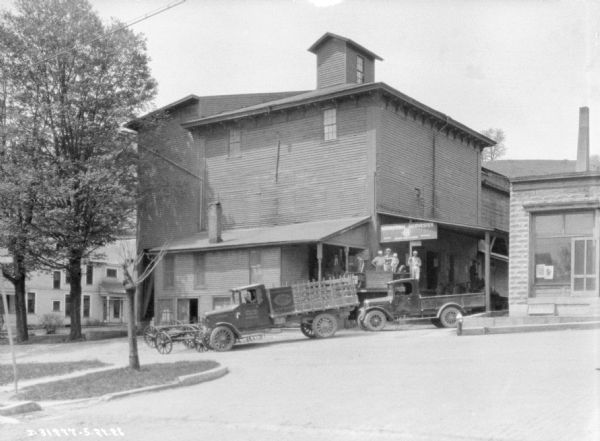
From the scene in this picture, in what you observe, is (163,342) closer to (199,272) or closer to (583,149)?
(199,272)

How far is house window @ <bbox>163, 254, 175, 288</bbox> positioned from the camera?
33188mm

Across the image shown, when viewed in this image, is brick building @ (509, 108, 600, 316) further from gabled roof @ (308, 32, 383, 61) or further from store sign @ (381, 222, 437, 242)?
gabled roof @ (308, 32, 383, 61)

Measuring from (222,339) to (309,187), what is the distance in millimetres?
11488

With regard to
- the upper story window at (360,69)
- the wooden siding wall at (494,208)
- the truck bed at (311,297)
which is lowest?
the truck bed at (311,297)

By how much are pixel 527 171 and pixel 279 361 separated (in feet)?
168

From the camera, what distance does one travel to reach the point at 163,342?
2117 centimetres

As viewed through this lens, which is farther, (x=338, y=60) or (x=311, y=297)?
(x=338, y=60)

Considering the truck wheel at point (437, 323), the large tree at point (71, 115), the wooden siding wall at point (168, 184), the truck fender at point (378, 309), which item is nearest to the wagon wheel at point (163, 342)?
the truck fender at point (378, 309)

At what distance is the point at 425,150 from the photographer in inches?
1294

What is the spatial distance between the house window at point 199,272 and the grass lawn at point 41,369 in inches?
499

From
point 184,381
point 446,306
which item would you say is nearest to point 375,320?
point 446,306

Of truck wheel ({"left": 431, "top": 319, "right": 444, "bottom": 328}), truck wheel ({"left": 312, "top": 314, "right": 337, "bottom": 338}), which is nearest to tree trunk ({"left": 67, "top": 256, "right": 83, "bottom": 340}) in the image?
truck wheel ({"left": 312, "top": 314, "right": 337, "bottom": 338})

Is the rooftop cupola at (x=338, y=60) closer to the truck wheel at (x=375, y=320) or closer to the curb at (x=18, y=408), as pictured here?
the truck wheel at (x=375, y=320)

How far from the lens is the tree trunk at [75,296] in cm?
3209
